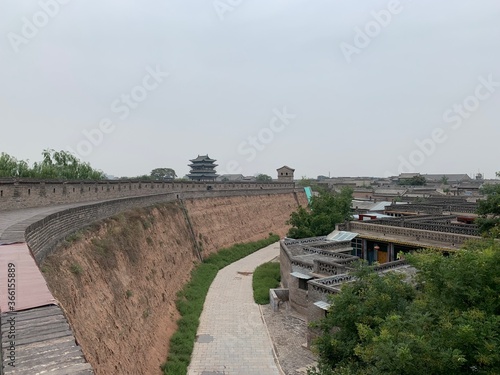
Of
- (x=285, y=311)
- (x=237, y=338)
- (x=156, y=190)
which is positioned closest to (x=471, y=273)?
(x=237, y=338)

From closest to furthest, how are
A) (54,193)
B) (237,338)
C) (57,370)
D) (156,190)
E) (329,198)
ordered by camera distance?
(57,370) → (237,338) → (54,193) → (329,198) → (156,190)

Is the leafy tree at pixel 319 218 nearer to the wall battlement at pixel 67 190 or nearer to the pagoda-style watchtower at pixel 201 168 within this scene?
the wall battlement at pixel 67 190

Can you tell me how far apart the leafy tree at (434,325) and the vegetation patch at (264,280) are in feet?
29.8

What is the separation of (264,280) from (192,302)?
458cm

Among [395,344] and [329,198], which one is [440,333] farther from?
[329,198]

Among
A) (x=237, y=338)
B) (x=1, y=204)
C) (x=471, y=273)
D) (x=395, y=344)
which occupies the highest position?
(x=1, y=204)

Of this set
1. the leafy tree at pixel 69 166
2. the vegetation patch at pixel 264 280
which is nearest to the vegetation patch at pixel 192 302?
the vegetation patch at pixel 264 280

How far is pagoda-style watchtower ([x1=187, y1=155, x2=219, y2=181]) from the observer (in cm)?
5519

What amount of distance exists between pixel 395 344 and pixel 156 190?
24.7m

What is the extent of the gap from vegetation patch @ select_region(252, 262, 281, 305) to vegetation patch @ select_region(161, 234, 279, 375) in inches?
103

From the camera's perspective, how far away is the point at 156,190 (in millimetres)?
28203

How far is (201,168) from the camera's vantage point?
55.3 m

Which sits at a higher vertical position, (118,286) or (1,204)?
(1,204)

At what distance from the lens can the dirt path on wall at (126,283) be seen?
830cm
